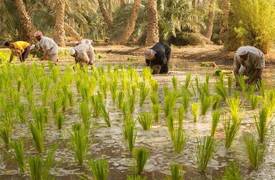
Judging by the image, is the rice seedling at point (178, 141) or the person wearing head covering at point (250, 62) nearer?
the rice seedling at point (178, 141)

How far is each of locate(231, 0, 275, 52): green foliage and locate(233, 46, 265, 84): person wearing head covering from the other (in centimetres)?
529

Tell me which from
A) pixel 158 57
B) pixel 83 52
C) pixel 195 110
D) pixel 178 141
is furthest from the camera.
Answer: pixel 83 52

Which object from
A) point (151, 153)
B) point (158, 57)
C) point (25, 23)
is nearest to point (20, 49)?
point (158, 57)

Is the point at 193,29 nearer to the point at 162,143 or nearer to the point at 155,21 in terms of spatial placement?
the point at 155,21

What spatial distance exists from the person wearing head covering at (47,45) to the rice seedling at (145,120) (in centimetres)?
733

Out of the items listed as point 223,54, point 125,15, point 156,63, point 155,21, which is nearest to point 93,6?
point 125,15

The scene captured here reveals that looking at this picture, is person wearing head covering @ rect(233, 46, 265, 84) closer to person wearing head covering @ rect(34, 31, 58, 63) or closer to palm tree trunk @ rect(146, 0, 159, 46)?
person wearing head covering @ rect(34, 31, 58, 63)

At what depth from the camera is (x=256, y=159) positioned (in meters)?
3.19

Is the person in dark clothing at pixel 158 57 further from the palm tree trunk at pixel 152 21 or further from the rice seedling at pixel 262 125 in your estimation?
the palm tree trunk at pixel 152 21

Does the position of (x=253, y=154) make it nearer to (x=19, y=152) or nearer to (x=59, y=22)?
(x=19, y=152)

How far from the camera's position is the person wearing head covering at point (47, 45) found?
11156 mm

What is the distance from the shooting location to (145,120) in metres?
4.21

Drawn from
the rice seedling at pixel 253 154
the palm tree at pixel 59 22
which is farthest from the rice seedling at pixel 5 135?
the palm tree at pixel 59 22

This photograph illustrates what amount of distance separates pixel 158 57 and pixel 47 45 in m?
2.98
